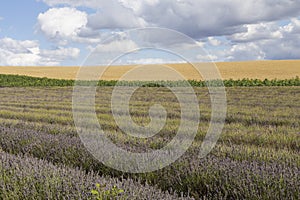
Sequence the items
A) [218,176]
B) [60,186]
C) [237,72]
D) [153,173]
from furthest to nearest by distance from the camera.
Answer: [237,72], [153,173], [218,176], [60,186]

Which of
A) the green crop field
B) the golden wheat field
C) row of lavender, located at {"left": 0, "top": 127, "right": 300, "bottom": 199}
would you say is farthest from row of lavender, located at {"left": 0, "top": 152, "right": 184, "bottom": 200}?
the golden wheat field

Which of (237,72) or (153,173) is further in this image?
(237,72)

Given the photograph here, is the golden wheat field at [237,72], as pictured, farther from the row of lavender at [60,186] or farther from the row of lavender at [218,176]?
the row of lavender at [60,186]

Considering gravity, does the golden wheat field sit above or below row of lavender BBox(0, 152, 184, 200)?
above

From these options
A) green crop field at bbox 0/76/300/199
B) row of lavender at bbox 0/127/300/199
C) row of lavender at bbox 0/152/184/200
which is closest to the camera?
row of lavender at bbox 0/152/184/200

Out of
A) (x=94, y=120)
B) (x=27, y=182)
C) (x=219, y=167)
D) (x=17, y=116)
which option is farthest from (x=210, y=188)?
(x=17, y=116)

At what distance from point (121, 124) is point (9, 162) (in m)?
4.45

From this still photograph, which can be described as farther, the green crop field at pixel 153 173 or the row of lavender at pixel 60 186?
the green crop field at pixel 153 173

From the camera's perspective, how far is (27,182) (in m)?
3.65

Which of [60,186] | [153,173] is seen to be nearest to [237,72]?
[153,173]

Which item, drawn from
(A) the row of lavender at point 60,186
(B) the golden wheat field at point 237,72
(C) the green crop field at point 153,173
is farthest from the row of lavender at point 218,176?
(B) the golden wheat field at point 237,72

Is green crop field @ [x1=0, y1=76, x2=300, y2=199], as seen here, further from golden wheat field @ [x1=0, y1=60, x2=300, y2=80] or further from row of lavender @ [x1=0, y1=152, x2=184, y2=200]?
golden wheat field @ [x1=0, y1=60, x2=300, y2=80]

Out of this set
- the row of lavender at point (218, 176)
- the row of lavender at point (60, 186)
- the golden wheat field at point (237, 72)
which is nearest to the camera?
the row of lavender at point (60, 186)

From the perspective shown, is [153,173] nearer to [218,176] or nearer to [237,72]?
[218,176]
